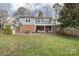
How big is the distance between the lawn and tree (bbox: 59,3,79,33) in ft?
0.45

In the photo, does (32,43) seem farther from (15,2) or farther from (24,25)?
(15,2)

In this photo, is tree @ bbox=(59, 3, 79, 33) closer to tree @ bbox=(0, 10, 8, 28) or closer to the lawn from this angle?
the lawn

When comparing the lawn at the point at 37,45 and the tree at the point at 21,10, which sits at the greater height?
the tree at the point at 21,10

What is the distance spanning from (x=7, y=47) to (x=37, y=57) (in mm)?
309

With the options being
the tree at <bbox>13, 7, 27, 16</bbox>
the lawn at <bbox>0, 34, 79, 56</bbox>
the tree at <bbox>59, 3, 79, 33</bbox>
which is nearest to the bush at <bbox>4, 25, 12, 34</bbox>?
the lawn at <bbox>0, 34, 79, 56</bbox>

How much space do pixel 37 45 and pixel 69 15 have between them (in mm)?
432

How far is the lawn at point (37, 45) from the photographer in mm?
2654

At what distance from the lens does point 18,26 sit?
106 inches

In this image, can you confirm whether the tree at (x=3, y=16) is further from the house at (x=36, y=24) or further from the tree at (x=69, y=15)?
the tree at (x=69, y=15)

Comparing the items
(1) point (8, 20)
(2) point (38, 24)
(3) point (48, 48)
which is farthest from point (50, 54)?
(1) point (8, 20)

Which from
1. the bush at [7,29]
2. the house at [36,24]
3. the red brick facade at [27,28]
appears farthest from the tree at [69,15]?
the bush at [7,29]

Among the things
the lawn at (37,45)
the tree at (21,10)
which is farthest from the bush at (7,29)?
the tree at (21,10)

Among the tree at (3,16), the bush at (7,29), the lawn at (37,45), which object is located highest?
the tree at (3,16)

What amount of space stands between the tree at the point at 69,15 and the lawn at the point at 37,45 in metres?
0.14
